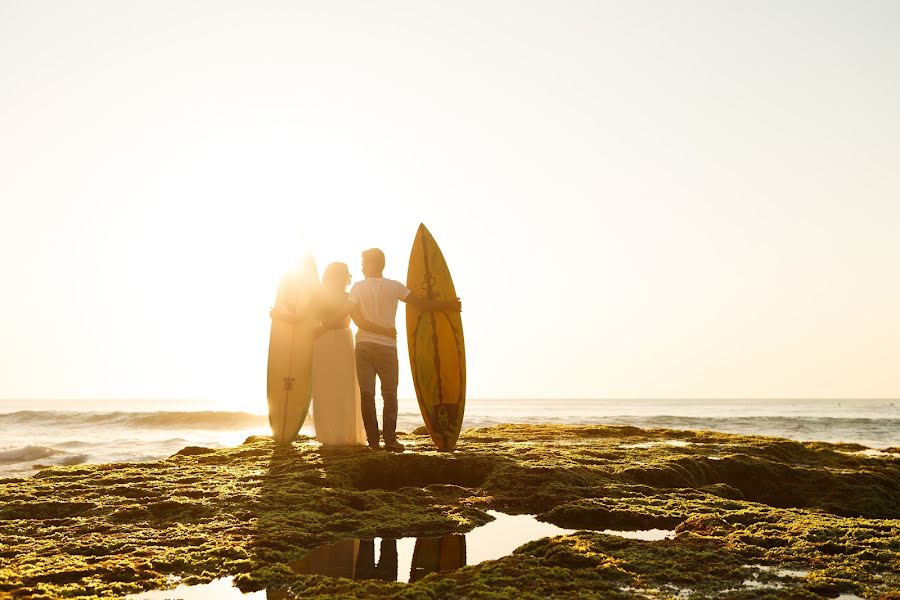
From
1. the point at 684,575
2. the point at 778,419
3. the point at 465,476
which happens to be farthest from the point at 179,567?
the point at 778,419

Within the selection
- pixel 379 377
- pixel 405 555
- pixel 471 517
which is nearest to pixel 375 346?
pixel 379 377

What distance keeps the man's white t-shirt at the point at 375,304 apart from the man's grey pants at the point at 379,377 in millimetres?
87

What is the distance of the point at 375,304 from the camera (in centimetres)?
850

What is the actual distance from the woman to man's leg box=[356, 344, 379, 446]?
457mm

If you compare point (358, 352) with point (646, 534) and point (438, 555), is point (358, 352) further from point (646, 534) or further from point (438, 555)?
point (646, 534)

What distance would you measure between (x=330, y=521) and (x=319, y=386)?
3.93 meters

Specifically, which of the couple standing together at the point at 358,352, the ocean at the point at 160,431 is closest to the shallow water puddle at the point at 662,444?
the couple standing together at the point at 358,352

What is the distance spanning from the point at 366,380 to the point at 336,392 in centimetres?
65

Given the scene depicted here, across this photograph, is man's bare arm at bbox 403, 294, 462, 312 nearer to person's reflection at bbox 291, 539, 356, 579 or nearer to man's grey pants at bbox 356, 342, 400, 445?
man's grey pants at bbox 356, 342, 400, 445

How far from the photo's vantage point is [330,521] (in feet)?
17.2

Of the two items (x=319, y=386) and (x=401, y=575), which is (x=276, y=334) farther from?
(x=401, y=575)

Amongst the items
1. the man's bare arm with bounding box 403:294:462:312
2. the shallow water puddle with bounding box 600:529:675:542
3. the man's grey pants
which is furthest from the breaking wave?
the shallow water puddle with bounding box 600:529:675:542

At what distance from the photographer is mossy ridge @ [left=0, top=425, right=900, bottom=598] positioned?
12.6 ft

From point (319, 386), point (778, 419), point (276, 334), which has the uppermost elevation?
point (276, 334)
